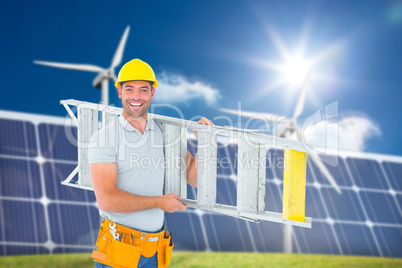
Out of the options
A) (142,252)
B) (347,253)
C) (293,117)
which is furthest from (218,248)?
(142,252)

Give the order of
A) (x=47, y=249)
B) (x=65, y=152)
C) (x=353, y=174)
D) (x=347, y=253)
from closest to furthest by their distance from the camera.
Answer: (x=47, y=249)
(x=65, y=152)
(x=347, y=253)
(x=353, y=174)

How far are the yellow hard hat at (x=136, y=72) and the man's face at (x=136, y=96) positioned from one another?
2.8 inches

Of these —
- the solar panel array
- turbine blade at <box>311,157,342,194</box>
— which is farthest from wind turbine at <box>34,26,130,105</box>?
turbine blade at <box>311,157,342,194</box>

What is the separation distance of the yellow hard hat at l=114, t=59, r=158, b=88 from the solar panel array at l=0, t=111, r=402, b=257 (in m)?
6.29

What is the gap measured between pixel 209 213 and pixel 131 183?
Result: 9.17 m

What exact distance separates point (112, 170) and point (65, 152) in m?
8.56

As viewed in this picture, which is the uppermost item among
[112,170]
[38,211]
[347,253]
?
[112,170]

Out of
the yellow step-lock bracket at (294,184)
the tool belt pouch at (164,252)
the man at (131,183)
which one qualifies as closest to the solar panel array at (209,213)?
the tool belt pouch at (164,252)

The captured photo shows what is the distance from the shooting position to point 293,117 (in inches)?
716

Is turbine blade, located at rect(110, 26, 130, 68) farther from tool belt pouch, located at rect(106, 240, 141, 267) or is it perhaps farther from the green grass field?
tool belt pouch, located at rect(106, 240, 141, 267)

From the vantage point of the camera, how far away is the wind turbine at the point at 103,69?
1606 cm

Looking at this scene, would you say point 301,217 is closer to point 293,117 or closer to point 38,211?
point 38,211

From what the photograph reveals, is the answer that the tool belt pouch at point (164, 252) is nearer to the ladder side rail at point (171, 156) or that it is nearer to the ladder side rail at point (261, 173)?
the ladder side rail at point (171, 156)

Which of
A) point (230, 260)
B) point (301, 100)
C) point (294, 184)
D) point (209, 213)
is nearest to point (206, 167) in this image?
point (294, 184)
